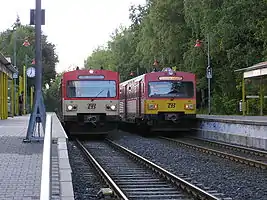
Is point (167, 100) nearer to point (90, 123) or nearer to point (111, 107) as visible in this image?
point (111, 107)

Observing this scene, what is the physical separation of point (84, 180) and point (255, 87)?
2727 cm

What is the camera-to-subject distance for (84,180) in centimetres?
1293

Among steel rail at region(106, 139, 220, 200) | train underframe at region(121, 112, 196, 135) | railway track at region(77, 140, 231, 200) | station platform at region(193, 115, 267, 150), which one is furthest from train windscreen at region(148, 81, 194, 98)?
steel rail at region(106, 139, 220, 200)

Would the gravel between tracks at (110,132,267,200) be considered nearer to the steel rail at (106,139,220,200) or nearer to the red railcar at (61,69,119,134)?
the steel rail at (106,139,220,200)

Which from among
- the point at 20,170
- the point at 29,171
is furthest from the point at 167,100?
the point at 29,171

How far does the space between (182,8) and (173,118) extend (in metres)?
30.7

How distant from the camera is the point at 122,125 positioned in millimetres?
38188

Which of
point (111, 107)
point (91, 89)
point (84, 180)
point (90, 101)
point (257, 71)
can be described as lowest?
point (84, 180)

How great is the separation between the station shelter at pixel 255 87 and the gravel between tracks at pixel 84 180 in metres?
11.8

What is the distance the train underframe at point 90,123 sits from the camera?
24.3 meters

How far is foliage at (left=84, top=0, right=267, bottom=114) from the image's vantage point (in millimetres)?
39594

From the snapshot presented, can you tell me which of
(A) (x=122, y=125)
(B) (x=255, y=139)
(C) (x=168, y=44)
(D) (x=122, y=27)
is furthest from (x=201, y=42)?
(D) (x=122, y=27)

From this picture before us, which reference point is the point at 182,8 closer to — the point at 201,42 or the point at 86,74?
the point at 201,42

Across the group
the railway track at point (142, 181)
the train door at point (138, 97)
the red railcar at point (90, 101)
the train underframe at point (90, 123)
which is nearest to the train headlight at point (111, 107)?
the red railcar at point (90, 101)
